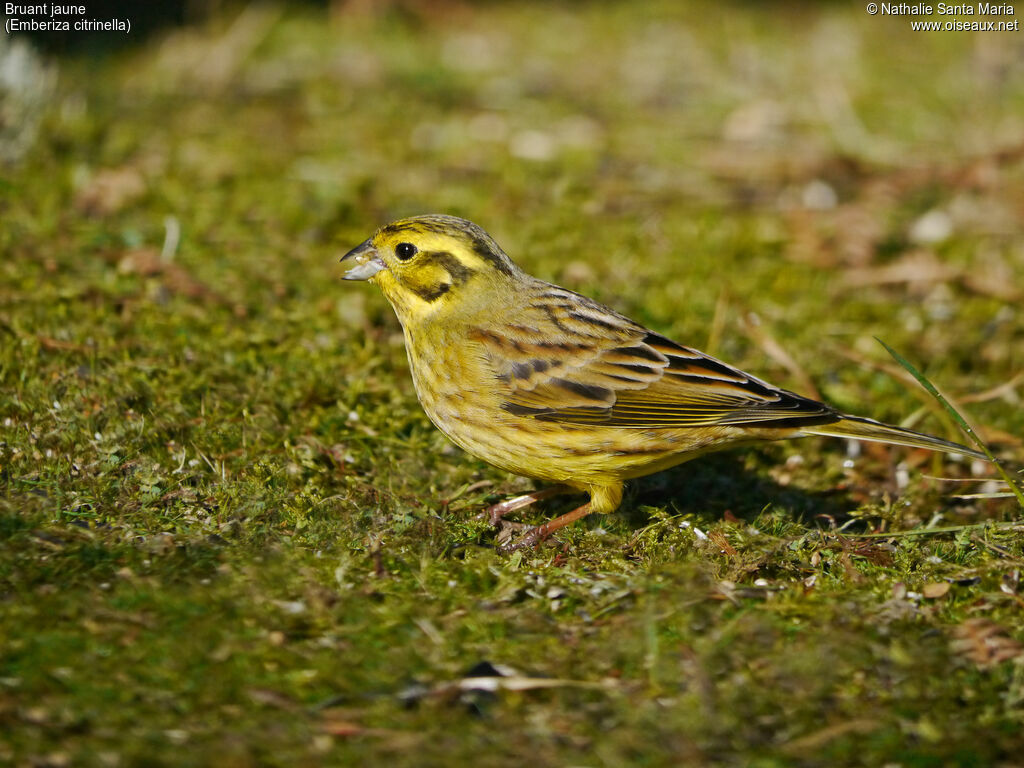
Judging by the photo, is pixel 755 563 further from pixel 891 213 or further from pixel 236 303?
pixel 891 213

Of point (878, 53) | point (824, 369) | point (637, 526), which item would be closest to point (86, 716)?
point (637, 526)

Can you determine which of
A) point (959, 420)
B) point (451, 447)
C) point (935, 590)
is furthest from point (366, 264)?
point (935, 590)

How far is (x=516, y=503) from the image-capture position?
15.8 feet

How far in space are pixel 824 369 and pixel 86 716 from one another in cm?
443

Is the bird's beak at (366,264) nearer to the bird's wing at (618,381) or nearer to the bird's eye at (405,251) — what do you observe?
the bird's eye at (405,251)

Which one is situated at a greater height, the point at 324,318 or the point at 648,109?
the point at 648,109

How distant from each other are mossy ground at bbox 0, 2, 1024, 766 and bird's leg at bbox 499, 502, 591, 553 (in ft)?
0.22

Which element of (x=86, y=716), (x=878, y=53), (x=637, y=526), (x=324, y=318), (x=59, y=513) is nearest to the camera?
(x=86, y=716)

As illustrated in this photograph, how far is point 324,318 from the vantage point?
6211mm

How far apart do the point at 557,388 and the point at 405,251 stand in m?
0.98

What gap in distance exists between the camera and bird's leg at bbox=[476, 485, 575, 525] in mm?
4734

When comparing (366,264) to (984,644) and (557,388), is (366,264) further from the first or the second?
(984,644)

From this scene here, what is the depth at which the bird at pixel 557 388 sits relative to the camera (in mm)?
4570

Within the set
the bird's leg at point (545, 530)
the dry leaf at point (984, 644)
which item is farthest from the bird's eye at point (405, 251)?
the dry leaf at point (984, 644)
